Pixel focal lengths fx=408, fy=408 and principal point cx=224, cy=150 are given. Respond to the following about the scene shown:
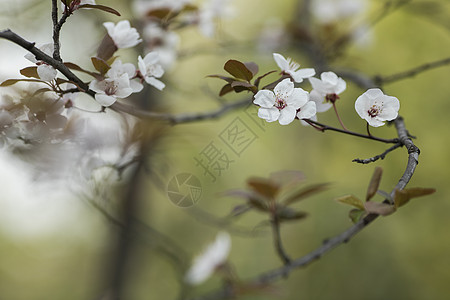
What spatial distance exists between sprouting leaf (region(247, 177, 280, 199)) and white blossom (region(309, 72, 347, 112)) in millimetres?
285

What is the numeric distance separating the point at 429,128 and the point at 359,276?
55.2 inches

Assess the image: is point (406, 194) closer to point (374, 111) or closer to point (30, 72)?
point (374, 111)

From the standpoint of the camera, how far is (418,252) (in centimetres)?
344

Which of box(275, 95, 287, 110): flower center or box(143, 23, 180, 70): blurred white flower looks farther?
box(143, 23, 180, 70): blurred white flower

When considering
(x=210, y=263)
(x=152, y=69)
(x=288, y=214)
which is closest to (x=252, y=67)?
(x=152, y=69)

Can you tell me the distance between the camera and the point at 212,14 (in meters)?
1.39

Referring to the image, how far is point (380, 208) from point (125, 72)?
436mm

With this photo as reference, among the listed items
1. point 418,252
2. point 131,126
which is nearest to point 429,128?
point 418,252

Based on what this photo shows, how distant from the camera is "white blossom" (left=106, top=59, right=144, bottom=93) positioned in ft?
2.02

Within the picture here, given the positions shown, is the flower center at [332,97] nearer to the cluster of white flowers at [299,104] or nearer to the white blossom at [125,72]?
the cluster of white flowers at [299,104]

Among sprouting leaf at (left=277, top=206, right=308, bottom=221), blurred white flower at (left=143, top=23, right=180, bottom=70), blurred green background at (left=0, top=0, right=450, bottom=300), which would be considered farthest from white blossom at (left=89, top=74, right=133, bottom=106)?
blurred green background at (left=0, top=0, right=450, bottom=300)

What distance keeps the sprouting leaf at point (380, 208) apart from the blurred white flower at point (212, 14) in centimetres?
90

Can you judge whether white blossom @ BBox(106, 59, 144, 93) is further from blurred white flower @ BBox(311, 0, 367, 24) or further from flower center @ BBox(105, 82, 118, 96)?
blurred white flower @ BBox(311, 0, 367, 24)

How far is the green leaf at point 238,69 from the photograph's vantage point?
0.59 m
